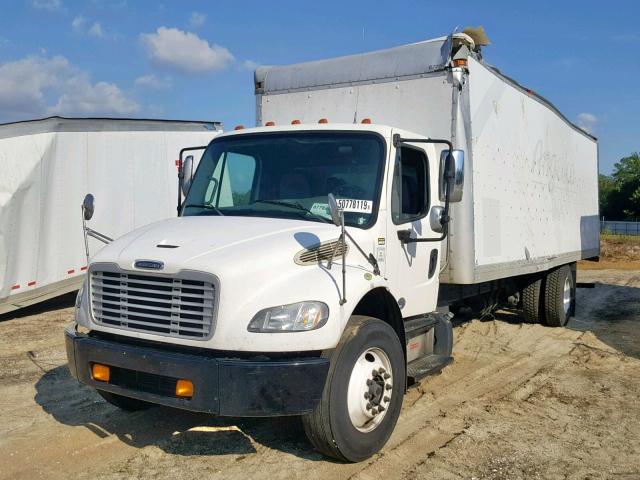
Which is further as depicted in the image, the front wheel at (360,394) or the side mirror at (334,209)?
the front wheel at (360,394)

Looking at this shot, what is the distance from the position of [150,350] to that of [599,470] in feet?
10.5

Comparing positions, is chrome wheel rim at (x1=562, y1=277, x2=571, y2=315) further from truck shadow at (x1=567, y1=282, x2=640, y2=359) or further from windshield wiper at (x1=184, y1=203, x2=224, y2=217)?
windshield wiper at (x1=184, y1=203, x2=224, y2=217)

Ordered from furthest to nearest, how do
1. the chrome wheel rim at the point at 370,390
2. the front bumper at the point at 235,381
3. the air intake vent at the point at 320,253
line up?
the chrome wheel rim at the point at 370,390
the air intake vent at the point at 320,253
the front bumper at the point at 235,381

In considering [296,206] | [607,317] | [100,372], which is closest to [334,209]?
[296,206]

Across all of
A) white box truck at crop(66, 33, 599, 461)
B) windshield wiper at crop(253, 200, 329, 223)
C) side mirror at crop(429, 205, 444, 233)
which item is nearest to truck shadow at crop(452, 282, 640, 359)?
white box truck at crop(66, 33, 599, 461)

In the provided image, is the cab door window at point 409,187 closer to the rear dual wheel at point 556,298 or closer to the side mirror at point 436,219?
the side mirror at point 436,219

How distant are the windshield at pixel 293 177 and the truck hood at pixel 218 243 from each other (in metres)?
0.26

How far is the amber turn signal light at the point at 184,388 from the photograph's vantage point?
384 centimetres

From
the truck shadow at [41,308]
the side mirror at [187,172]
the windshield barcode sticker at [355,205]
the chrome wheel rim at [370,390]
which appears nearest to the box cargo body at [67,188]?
the truck shadow at [41,308]

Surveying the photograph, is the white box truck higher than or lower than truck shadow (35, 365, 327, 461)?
higher

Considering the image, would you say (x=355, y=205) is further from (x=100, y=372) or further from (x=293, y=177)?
(x=100, y=372)

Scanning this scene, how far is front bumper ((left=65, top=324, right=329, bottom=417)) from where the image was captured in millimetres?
3775

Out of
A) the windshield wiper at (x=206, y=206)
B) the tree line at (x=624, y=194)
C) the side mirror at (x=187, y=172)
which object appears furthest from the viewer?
the tree line at (x=624, y=194)

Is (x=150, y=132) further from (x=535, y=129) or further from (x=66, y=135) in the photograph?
(x=535, y=129)
